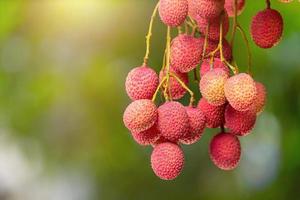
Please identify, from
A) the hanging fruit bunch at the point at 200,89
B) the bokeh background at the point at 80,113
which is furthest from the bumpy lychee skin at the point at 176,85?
the bokeh background at the point at 80,113

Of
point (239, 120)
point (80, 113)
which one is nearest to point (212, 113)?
point (239, 120)

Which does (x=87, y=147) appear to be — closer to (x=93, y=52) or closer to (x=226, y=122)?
(x=93, y=52)

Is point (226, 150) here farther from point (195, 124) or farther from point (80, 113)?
point (80, 113)

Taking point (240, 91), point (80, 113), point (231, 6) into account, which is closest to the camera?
point (240, 91)

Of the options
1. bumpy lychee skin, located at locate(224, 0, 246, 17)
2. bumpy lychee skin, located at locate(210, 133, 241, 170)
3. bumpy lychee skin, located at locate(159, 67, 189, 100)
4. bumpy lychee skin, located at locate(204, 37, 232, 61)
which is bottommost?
bumpy lychee skin, located at locate(210, 133, 241, 170)

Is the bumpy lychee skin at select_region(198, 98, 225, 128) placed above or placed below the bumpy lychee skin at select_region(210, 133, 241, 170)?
above

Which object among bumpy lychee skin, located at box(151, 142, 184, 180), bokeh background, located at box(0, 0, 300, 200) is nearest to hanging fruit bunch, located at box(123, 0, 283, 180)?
bumpy lychee skin, located at box(151, 142, 184, 180)

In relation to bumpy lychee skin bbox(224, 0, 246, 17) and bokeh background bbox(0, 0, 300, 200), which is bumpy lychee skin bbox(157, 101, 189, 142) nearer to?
Result: bumpy lychee skin bbox(224, 0, 246, 17)
